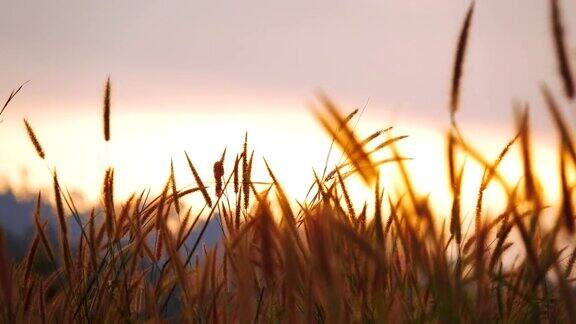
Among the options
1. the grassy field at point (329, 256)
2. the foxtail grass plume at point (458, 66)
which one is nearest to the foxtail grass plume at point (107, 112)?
the grassy field at point (329, 256)

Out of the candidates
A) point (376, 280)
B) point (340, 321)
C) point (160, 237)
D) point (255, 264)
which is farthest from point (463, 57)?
point (160, 237)

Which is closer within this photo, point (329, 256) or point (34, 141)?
point (329, 256)

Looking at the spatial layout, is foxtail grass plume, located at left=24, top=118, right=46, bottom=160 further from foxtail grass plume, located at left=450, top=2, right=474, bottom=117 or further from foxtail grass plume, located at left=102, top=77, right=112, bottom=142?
foxtail grass plume, located at left=450, top=2, right=474, bottom=117

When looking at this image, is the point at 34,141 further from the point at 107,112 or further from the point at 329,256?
the point at 329,256

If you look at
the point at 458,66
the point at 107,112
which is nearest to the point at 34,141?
the point at 107,112

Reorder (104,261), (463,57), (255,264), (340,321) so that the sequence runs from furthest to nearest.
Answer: (104,261), (255,264), (463,57), (340,321)

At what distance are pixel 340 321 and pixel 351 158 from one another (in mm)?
812

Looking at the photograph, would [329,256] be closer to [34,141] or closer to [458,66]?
[458,66]

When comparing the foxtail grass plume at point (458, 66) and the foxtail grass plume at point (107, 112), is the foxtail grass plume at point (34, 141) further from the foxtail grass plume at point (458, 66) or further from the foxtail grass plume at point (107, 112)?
the foxtail grass plume at point (458, 66)

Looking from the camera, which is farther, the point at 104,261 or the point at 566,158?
the point at 104,261

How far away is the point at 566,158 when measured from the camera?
1.53 meters

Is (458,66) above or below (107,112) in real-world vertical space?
below

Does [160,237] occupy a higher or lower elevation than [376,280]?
higher

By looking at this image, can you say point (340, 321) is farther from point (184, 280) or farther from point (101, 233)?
point (101, 233)
